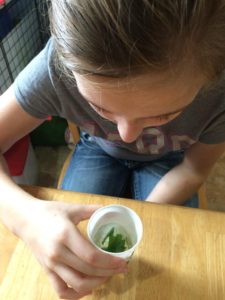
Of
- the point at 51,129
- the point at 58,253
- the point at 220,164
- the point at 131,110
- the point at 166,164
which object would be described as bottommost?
the point at 220,164

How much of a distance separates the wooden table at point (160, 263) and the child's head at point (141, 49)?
0.23 m

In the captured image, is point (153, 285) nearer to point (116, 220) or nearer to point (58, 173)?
point (116, 220)

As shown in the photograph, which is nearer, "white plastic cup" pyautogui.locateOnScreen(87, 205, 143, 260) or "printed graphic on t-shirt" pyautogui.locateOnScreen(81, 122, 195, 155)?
"white plastic cup" pyautogui.locateOnScreen(87, 205, 143, 260)

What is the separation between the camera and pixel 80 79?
0.43m

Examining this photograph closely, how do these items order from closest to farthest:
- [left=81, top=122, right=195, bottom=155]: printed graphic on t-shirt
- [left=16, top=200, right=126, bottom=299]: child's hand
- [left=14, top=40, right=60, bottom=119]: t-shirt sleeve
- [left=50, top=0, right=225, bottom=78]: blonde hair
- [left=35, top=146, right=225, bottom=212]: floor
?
[left=50, top=0, right=225, bottom=78]: blonde hair
[left=16, top=200, right=126, bottom=299]: child's hand
[left=14, top=40, right=60, bottom=119]: t-shirt sleeve
[left=81, top=122, right=195, bottom=155]: printed graphic on t-shirt
[left=35, top=146, right=225, bottom=212]: floor

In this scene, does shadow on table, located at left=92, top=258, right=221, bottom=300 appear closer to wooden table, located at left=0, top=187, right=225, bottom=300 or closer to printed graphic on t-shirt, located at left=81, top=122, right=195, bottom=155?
wooden table, located at left=0, top=187, right=225, bottom=300

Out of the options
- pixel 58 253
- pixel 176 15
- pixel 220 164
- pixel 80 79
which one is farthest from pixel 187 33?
pixel 220 164

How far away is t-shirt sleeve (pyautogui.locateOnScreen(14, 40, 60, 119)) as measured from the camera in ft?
2.02

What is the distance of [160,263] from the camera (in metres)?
0.54

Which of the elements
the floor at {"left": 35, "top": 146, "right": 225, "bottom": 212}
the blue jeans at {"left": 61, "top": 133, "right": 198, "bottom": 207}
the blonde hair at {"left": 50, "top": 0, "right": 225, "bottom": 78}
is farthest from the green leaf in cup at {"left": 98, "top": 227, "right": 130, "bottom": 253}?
the floor at {"left": 35, "top": 146, "right": 225, "bottom": 212}

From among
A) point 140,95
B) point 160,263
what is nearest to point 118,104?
point 140,95

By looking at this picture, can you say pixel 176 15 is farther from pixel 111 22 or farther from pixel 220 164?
pixel 220 164

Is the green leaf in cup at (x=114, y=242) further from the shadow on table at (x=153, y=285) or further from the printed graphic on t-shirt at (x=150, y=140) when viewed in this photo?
the printed graphic on t-shirt at (x=150, y=140)

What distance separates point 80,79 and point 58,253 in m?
0.25
